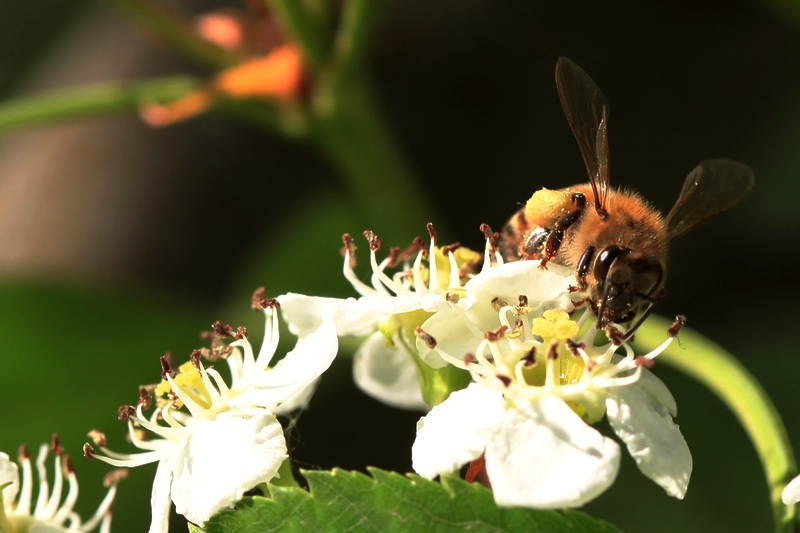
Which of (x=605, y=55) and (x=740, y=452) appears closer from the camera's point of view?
(x=740, y=452)

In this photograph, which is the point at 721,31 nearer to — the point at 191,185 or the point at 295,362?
the point at 191,185

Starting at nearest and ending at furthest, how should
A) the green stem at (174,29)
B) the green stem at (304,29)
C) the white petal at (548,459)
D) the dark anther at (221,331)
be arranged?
the white petal at (548,459) < the dark anther at (221,331) < the green stem at (304,29) < the green stem at (174,29)

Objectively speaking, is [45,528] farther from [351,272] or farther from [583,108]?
[583,108]

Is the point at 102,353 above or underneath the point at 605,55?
underneath

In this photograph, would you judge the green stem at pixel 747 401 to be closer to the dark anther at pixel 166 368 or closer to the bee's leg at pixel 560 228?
the bee's leg at pixel 560 228

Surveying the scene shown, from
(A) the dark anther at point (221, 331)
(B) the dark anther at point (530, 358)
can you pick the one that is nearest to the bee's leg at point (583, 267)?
(B) the dark anther at point (530, 358)

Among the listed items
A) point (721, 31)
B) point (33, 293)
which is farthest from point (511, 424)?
point (721, 31)
